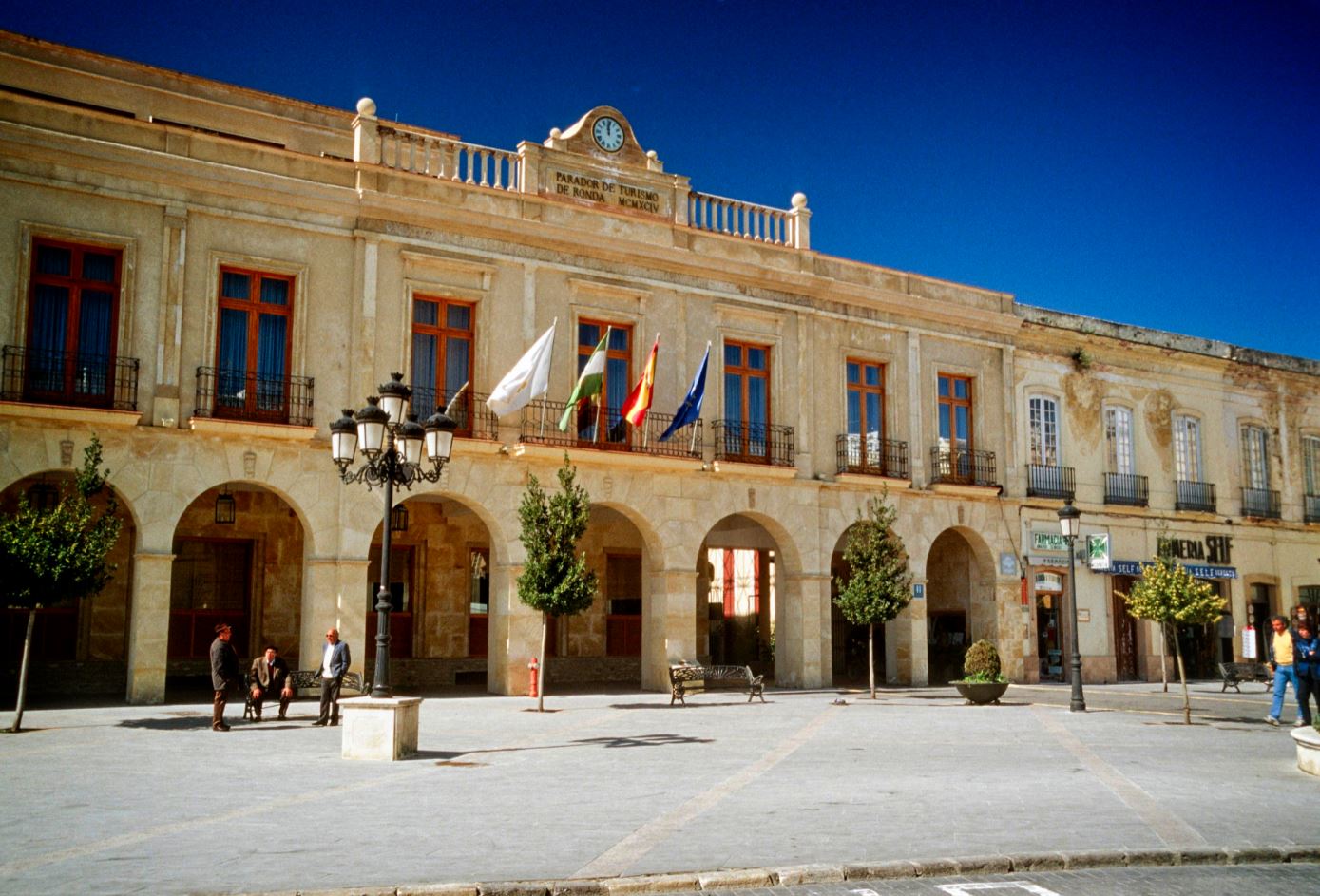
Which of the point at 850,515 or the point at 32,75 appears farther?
the point at 850,515

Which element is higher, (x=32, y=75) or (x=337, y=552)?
(x=32, y=75)

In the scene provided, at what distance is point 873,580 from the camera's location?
22.6 m

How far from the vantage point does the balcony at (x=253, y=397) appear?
19.4 meters

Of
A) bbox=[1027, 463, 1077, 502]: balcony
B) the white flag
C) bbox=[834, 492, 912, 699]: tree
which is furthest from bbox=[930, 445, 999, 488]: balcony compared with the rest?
the white flag

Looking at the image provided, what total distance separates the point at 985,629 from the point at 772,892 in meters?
22.6

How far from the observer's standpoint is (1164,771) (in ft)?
39.7

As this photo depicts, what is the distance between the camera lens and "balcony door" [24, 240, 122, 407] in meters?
18.3

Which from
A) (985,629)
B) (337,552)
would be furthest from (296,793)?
(985,629)

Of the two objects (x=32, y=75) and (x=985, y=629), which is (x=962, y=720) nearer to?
(x=985, y=629)

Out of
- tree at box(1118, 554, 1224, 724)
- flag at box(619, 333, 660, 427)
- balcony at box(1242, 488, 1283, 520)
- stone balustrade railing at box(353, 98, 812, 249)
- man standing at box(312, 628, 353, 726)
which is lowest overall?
man standing at box(312, 628, 353, 726)

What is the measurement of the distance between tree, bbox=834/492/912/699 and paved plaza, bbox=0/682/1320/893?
523cm

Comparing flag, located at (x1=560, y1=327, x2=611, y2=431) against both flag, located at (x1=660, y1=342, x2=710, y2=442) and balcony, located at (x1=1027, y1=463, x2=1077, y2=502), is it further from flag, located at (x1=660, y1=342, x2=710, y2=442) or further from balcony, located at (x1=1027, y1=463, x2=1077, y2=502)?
balcony, located at (x1=1027, y1=463, x2=1077, y2=502)

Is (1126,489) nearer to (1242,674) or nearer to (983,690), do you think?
(1242,674)

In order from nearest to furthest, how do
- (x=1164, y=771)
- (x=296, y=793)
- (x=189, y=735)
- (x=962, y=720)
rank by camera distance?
(x=296, y=793) < (x=1164, y=771) < (x=189, y=735) < (x=962, y=720)
